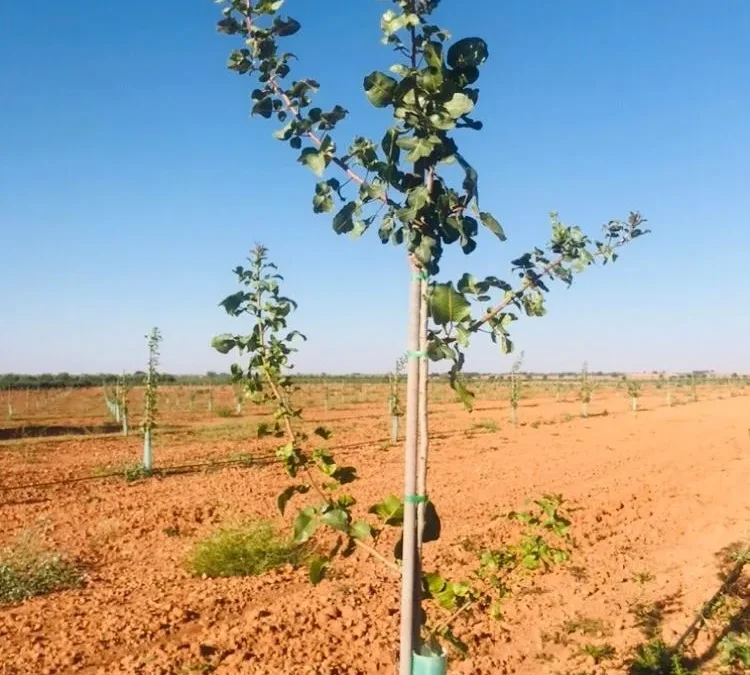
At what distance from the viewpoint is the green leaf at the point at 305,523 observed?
8.11ft

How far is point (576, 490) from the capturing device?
38.4ft

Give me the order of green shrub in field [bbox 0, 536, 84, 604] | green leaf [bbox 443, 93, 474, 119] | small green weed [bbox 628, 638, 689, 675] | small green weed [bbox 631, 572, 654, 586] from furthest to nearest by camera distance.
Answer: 1. small green weed [bbox 631, 572, 654, 586]
2. green shrub in field [bbox 0, 536, 84, 604]
3. small green weed [bbox 628, 638, 689, 675]
4. green leaf [bbox 443, 93, 474, 119]

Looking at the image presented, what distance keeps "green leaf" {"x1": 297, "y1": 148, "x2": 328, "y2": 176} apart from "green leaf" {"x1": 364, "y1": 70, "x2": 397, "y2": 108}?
0.26 metres

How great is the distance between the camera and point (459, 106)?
1980 mm

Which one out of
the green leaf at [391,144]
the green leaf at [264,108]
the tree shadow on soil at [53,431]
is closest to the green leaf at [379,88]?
the green leaf at [391,144]

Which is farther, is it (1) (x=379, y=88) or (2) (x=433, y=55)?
(1) (x=379, y=88)

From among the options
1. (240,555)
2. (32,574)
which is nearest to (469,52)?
(240,555)

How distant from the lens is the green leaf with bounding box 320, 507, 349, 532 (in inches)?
96.0

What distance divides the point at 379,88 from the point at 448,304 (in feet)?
2.39

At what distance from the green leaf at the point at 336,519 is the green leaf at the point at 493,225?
1171mm

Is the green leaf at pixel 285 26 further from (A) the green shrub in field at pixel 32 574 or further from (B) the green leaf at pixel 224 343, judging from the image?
(A) the green shrub in field at pixel 32 574

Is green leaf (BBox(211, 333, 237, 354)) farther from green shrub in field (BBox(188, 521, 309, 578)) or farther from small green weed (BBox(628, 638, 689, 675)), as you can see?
green shrub in field (BBox(188, 521, 309, 578))

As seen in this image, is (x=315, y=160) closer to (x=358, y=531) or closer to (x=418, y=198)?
(x=418, y=198)

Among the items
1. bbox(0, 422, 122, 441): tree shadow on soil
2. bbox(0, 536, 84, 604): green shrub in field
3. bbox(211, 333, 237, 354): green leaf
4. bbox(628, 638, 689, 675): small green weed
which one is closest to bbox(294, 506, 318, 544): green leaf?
bbox(211, 333, 237, 354): green leaf
